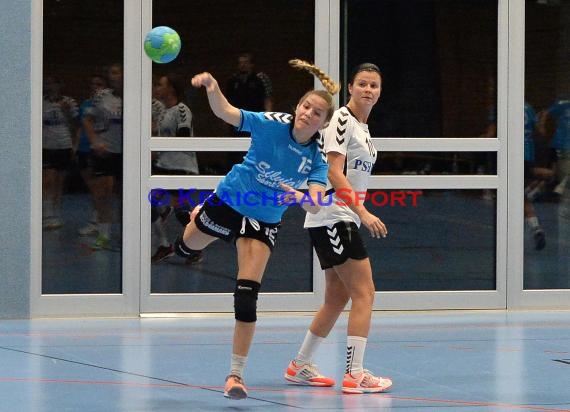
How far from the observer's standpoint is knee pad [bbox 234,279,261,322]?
24.1 feet

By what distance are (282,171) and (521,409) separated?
197cm

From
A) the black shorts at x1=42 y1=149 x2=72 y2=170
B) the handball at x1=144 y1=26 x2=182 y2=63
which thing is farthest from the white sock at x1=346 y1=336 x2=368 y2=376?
the black shorts at x1=42 y1=149 x2=72 y2=170

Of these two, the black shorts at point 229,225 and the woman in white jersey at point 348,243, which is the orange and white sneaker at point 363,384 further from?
the black shorts at point 229,225

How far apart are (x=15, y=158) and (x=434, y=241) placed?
12.8 feet

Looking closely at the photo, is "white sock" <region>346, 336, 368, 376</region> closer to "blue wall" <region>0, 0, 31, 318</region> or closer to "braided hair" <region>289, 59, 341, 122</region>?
"braided hair" <region>289, 59, 341, 122</region>

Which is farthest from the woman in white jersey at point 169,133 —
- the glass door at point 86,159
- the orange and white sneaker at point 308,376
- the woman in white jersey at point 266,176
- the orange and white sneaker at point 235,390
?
the orange and white sneaker at point 235,390

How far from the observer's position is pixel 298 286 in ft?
37.5

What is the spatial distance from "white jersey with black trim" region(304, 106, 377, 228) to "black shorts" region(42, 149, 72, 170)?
3.57 metres

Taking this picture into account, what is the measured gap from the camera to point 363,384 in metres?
7.84

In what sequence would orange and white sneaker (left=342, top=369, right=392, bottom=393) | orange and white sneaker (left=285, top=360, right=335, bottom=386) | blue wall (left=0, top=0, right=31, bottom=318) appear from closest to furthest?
orange and white sneaker (left=342, top=369, right=392, bottom=393) → orange and white sneaker (left=285, top=360, right=335, bottom=386) → blue wall (left=0, top=0, right=31, bottom=318)

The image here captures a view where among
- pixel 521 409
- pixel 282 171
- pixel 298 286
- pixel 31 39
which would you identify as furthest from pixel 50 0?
pixel 521 409

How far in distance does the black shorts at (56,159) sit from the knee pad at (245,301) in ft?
13.1

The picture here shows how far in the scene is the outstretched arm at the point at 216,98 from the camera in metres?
7.18

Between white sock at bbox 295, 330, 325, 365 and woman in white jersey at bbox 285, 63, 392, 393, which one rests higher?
woman in white jersey at bbox 285, 63, 392, 393
